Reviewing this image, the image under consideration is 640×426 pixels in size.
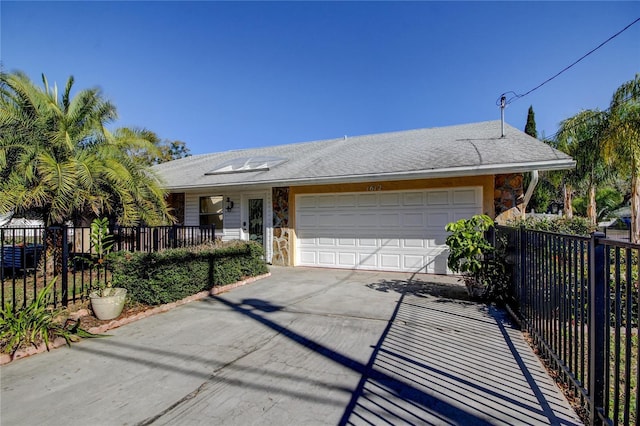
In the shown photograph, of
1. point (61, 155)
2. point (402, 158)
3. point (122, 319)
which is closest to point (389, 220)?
point (402, 158)

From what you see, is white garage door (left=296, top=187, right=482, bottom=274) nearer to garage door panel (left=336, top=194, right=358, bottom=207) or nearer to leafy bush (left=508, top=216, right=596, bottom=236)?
garage door panel (left=336, top=194, right=358, bottom=207)

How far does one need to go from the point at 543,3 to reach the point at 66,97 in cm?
1110

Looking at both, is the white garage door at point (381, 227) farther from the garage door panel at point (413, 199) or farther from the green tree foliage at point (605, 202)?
the green tree foliage at point (605, 202)

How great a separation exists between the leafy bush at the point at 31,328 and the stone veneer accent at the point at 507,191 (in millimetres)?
8608

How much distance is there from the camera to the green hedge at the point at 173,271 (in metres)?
5.42

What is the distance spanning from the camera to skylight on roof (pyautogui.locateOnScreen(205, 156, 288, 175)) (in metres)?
11.3

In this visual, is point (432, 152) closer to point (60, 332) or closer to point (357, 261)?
point (357, 261)

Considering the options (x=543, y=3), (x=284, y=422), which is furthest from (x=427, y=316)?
(x=543, y=3)

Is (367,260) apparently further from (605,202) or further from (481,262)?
(605,202)

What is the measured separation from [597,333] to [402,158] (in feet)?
24.3

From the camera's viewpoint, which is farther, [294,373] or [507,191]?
[507,191]

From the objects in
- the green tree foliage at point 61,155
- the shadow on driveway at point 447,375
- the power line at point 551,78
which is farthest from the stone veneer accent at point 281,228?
the power line at point 551,78

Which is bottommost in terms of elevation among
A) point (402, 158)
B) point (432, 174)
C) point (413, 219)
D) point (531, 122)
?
point (413, 219)

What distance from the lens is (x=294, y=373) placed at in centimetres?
327
